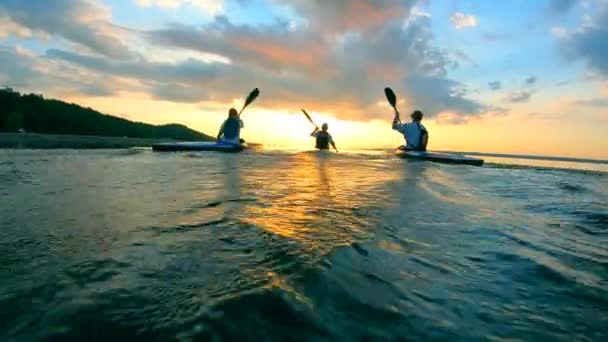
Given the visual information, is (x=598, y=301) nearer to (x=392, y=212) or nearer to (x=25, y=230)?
(x=392, y=212)

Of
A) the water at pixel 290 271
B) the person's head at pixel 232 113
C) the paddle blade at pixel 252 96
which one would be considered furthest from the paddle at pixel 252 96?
the water at pixel 290 271

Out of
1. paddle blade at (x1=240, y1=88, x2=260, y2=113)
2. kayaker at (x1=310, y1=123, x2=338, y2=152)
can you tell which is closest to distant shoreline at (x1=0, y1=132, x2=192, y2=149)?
paddle blade at (x1=240, y1=88, x2=260, y2=113)

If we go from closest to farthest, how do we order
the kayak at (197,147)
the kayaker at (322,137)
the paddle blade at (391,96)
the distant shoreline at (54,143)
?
1. the kayak at (197,147)
2. the paddle blade at (391,96)
3. the distant shoreline at (54,143)
4. the kayaker at (322,137)

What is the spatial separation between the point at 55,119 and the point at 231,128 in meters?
82.9

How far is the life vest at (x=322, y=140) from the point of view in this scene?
22.5m

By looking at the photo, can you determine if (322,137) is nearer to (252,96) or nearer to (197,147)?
(252,96)

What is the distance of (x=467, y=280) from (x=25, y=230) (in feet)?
12.2

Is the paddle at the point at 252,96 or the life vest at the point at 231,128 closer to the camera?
the life vest at the point at 231,128

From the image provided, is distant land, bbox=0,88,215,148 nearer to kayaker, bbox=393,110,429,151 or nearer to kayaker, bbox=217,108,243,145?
kayaker, bbox=217,108,243,145

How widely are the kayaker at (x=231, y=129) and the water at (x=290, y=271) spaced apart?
1242 cm

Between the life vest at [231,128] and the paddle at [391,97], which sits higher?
the paddle at [391,97]

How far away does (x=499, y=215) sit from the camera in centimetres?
481

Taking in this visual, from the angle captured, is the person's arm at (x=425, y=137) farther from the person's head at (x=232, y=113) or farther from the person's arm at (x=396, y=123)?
the person's head at (x=232, y=113)

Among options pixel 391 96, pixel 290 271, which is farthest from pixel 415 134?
pixel 290 271
